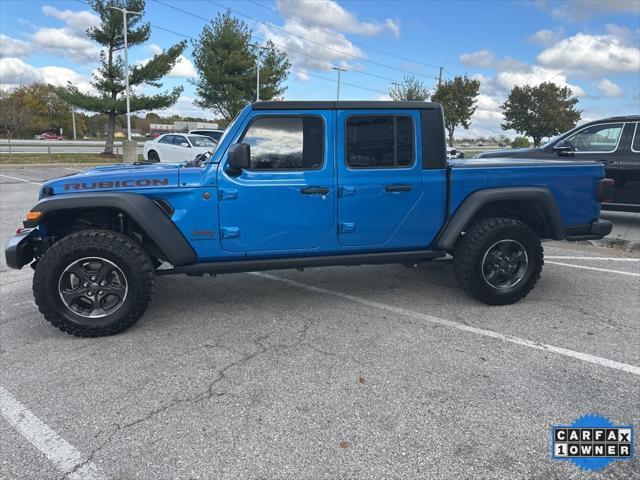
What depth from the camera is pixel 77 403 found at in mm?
2797

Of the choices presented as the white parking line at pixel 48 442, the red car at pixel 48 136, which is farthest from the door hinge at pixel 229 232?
the red car at pixel 48 136

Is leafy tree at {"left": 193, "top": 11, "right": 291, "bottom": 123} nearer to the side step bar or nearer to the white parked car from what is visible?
the white parked car

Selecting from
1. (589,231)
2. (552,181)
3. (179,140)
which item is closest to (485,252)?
(552,181)

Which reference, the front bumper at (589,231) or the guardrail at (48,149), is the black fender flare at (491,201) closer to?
the front bumper at (589,231)

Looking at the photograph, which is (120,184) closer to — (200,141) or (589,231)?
(589,231)

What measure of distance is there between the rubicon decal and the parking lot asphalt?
1.19 metres

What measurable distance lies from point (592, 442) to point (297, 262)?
2408 mm

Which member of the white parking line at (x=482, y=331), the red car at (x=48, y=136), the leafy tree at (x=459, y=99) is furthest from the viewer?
the red car at (x=48, y=136)

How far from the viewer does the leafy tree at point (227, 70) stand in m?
29.1

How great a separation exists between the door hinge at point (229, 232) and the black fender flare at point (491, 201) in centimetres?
183

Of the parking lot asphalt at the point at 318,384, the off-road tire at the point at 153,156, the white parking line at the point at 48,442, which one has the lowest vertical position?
the white parking line at the point at 48,442

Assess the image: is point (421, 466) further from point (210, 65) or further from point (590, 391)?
point (210, 65)

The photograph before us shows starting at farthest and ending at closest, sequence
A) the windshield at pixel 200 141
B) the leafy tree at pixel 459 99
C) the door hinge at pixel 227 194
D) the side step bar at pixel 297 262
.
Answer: the leafy tree at pixel 459 99
the windshield at pixel 200 141
the side step bar at pixel 297 262
the door hinge at pixel 227 194

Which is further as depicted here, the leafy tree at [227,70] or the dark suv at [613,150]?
the leafy tree at [227,70]
